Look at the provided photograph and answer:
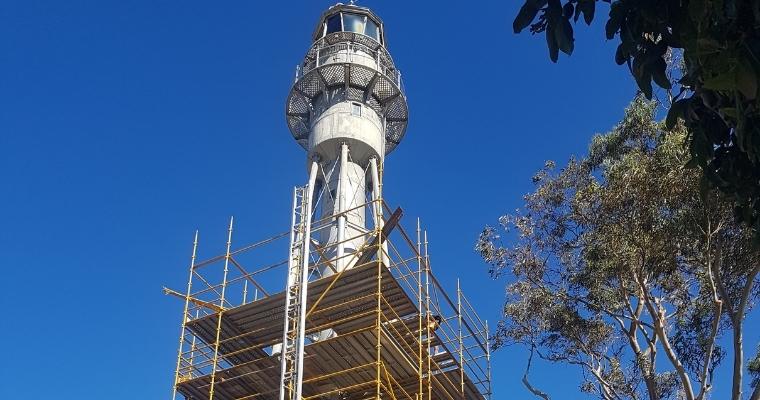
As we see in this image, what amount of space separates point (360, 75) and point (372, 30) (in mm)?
3554

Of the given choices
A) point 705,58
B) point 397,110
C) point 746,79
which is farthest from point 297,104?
point 746,79

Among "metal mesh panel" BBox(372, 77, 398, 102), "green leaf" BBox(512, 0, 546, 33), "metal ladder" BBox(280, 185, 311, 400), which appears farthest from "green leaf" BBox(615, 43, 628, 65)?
"metal mesh panel" BBox(372, 77, 398, 102)

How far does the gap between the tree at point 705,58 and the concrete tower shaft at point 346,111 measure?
16.4 meters

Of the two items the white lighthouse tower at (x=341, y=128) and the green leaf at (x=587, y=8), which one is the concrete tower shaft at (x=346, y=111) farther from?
the green leaf at (x=587, y=8)

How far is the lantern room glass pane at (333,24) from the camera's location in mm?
30320

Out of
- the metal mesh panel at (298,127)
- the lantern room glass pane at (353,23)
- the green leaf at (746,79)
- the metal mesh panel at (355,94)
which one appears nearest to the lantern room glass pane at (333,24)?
the lantern room glass pane at (353,23)

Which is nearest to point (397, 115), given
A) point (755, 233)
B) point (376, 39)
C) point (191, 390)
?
point (376, 39)

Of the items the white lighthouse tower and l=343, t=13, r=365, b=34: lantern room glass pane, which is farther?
l=343, t=13, r=365, b=34: lantern room glass pane

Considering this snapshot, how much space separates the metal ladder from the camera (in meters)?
17.5

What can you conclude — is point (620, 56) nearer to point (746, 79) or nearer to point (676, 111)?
point (676, 111)

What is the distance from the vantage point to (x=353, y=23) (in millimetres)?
30375

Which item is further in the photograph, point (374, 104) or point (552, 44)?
point (374, 104)

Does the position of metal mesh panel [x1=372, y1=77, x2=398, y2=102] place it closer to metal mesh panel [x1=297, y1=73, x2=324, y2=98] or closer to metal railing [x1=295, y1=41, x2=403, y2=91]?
metal railing [x1=295, y1=41, x2=403, y2=91]

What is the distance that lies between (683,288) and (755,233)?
14.3m
